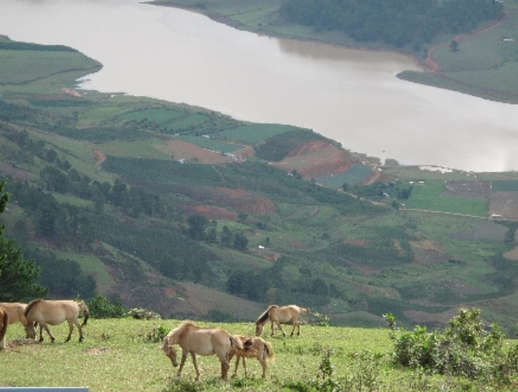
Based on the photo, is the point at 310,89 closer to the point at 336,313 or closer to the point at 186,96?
the point at 186,96

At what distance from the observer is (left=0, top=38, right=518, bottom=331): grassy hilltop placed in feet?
187

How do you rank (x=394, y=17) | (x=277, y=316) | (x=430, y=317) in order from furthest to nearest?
(x=394, y=17), (x=430, y=317), (x=277, y=316)

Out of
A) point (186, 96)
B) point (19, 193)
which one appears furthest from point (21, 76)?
point (19, 193)

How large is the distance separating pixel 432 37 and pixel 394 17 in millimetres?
7244

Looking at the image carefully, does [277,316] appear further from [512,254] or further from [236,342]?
[512,254]

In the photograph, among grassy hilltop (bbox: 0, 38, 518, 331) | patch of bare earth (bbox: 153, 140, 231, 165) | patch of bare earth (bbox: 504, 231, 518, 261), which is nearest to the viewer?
grassy hilltop (bbox: 0, 38, 518, 331)

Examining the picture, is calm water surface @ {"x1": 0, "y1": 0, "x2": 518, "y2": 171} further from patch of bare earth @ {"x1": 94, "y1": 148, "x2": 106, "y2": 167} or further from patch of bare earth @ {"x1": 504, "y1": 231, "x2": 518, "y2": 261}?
patch of bare earth @ {"x1": 94, "y1": 148, "x2": 106, "y2": 167}

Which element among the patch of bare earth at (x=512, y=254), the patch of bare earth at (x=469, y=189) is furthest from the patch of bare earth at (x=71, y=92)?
the patch of bare earth at (x=512, y=254)

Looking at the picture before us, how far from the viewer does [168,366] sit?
1920 centimetres

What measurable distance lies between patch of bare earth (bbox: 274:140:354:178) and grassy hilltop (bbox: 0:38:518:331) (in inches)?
7.4

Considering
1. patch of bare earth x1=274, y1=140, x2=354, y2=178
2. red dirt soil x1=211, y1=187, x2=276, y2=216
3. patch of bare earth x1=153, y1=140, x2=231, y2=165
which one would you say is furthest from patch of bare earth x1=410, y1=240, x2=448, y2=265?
patch of bare earth x1=153, y1=140, x2=231, y2=165

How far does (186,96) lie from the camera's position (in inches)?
4587

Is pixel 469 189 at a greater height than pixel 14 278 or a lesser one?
lesser

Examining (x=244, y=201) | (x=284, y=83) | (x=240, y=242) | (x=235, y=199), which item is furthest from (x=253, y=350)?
(x=284, y=83)
